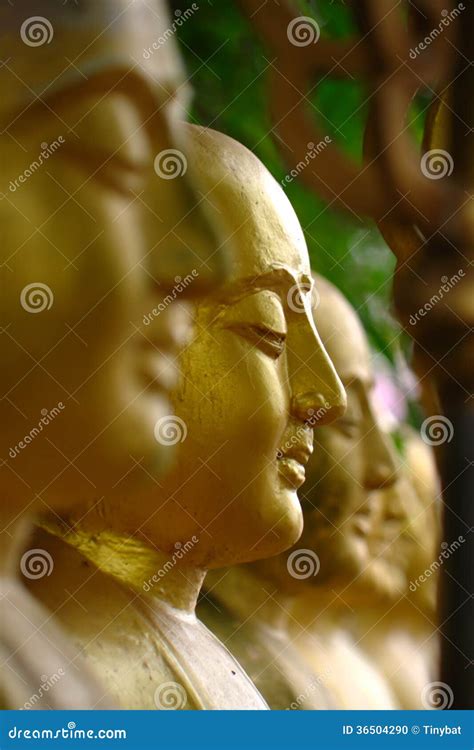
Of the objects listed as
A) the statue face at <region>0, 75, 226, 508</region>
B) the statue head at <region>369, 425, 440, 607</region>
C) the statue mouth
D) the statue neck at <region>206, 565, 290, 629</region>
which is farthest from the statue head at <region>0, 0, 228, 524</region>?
the statue head at <region>369, 425, 440, 607</region>

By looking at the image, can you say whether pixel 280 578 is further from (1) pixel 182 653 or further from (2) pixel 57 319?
(2) pixel 57 319

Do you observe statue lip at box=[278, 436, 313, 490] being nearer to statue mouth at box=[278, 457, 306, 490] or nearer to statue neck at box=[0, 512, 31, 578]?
statue mouth at box=[278, 457, 306, 490]

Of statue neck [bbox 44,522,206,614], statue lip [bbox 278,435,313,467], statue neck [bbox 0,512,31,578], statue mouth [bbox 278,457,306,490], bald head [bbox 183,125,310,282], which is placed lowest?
statue neck [bbox 0,512,31,578]

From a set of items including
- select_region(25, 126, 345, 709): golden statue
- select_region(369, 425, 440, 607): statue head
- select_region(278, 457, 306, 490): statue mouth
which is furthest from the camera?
select_region(369, 425, 440, 607): statue head

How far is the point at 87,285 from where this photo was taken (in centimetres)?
163

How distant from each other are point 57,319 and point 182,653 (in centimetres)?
49

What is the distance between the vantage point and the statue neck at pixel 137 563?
1809 millimetres

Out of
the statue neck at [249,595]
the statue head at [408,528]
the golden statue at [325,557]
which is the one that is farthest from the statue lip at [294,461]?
the statue head at [408,528]

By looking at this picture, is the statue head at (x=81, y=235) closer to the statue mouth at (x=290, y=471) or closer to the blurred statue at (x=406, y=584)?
the statue mouth at (x=290, y=471)

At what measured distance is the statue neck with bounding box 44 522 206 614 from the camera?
5.93 ft

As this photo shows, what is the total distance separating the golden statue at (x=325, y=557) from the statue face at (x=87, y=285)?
2.77 ft

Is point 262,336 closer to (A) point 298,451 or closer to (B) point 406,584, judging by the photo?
(A) point 298,451

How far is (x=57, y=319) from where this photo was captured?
5.29 ft

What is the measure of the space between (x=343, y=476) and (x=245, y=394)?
3.09 feet
